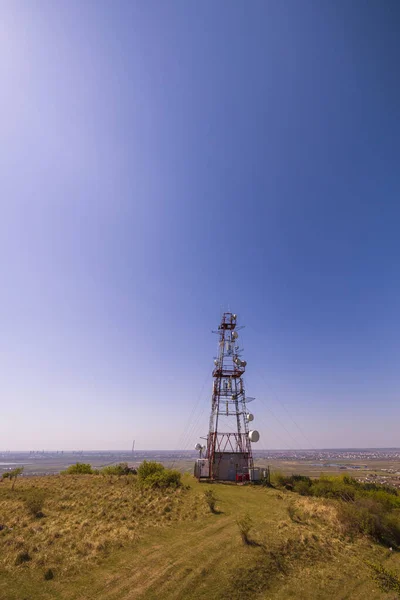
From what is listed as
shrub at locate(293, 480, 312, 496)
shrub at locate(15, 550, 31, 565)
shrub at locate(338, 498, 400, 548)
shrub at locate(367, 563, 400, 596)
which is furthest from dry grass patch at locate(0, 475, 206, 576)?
shrub at locate(293, 480, 312, 496)

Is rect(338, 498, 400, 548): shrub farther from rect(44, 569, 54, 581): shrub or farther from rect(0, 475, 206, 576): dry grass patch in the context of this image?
rect(44, 569, 54, 581): shrub

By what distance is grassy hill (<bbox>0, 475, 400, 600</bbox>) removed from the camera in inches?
410

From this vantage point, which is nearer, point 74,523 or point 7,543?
point 7,543

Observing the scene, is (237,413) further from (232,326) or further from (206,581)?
(206,581)

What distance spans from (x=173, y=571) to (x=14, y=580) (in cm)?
556

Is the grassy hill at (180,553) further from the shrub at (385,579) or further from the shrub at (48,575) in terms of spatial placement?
the shrub at (385,579)

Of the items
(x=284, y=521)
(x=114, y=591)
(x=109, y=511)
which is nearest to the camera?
→ (x=114, y=591)

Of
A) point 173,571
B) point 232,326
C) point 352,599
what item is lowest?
point 352,599

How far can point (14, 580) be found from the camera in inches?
412

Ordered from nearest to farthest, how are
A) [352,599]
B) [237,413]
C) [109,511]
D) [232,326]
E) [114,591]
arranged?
[114,591]
[352,599]
[109,511]
[237,413]
[232,326]

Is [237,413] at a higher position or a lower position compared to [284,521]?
higher

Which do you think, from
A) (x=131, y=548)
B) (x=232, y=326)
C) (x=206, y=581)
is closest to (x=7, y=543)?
(x=131, y=548)

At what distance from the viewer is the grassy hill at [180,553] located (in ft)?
34.2

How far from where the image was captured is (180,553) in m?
12.5
